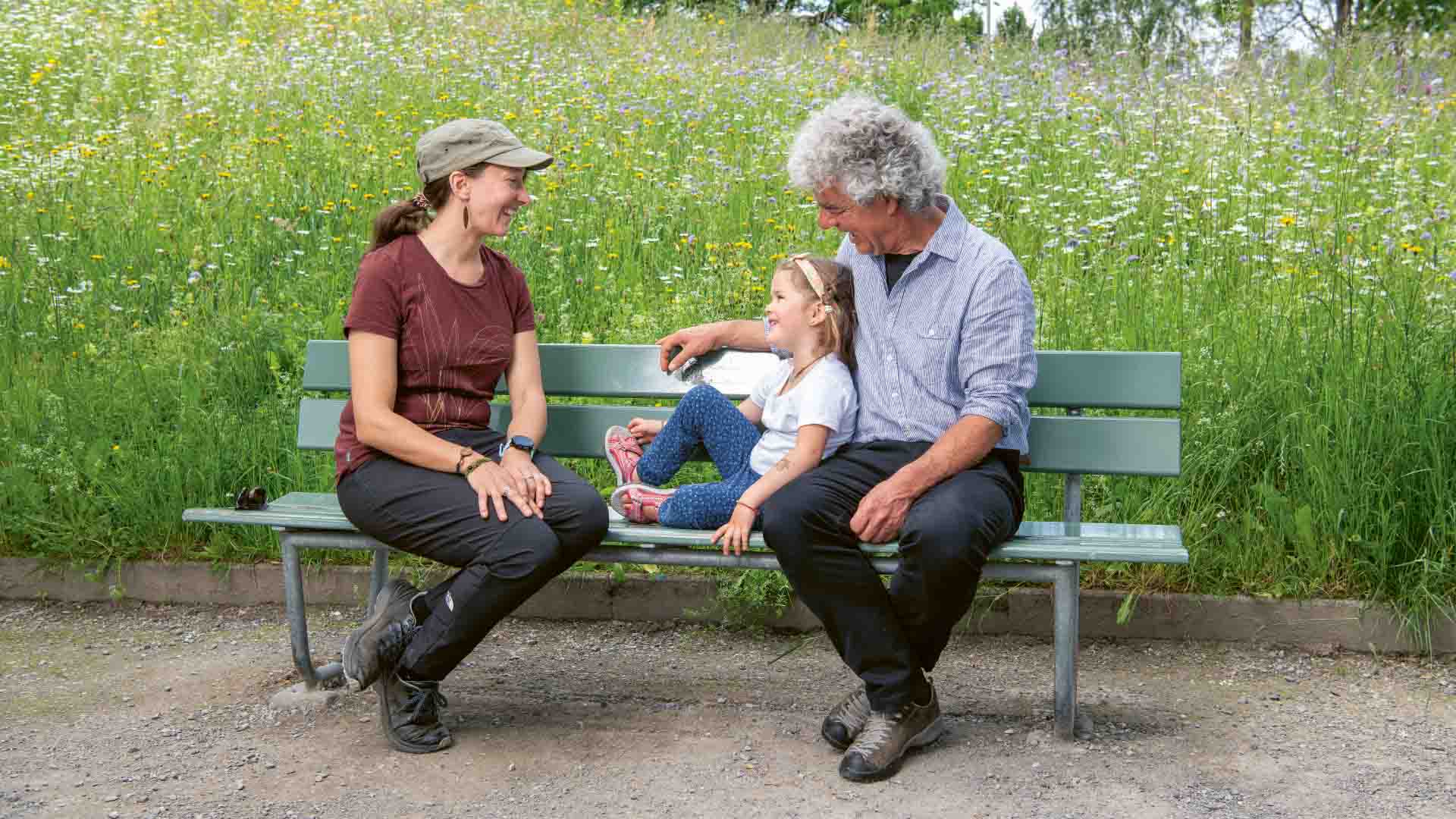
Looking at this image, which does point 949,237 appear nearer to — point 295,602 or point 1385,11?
point 295,602

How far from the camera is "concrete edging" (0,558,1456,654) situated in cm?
394

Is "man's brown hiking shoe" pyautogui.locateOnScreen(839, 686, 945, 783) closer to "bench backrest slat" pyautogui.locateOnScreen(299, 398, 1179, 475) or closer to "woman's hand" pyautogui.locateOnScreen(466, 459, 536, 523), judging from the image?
"bench backrest slat" pyautogui.locateOnScreen(299, 398, 1179, 475)

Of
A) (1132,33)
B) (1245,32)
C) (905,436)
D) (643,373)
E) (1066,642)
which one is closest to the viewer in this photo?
(1066,642)

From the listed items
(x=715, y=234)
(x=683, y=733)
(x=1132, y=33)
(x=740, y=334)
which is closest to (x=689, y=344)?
(x=740, y=334)

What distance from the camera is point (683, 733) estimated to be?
348cm

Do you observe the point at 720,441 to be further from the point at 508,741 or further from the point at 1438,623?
the point at 1438,623

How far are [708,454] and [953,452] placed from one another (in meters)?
0.78

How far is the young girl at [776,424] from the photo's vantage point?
3.38 m

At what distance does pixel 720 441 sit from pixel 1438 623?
6.65 ft

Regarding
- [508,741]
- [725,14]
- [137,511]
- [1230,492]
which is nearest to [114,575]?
[137,511]

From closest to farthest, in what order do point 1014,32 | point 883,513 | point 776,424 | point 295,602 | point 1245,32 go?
point 883,513, point 776,424, point 295,602, point 1245,32, point 1014,32

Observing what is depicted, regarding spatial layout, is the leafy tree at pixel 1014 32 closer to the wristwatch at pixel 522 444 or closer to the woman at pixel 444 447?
the woman at pixel 444 447

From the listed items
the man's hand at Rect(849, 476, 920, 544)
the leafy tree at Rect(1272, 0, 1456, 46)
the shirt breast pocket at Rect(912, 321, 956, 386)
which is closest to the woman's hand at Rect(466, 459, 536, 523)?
the man's hand at Rect(849, 476, 920, 544)

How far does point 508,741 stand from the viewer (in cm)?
343
